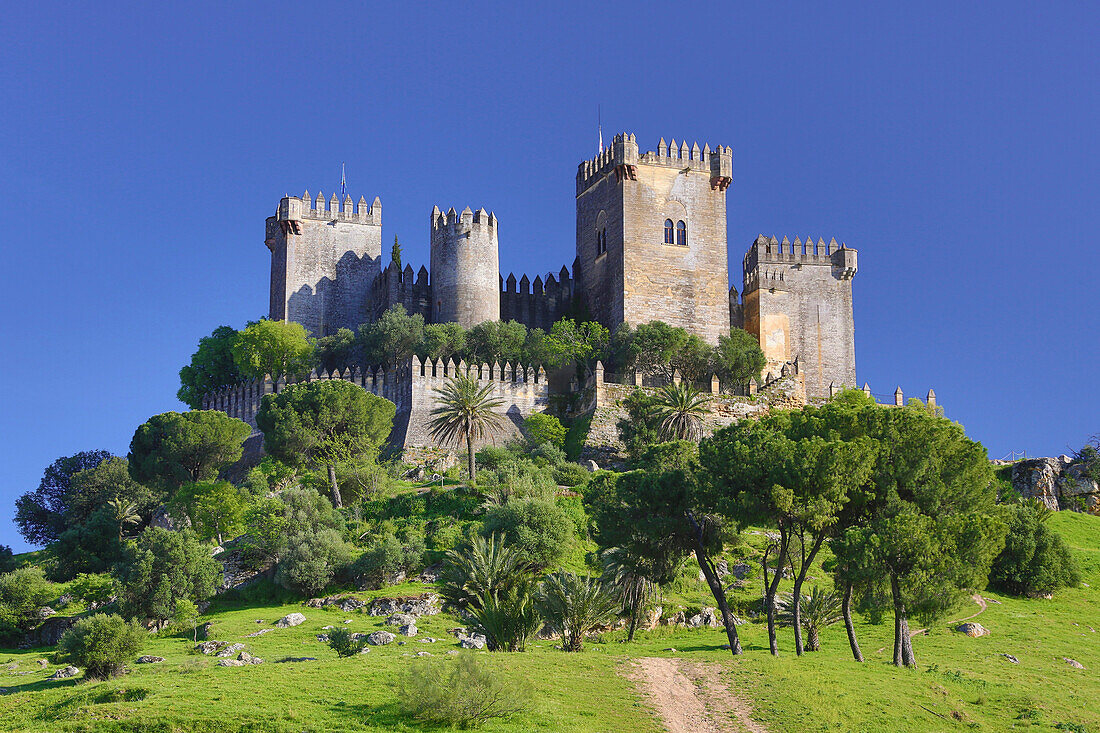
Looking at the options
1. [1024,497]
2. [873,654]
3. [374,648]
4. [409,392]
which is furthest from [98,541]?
[1024,497]

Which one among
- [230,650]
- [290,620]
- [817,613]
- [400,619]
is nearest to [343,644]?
[230,650]

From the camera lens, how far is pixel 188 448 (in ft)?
207

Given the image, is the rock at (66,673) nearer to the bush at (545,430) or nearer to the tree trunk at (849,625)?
the tree trunk at (849,625)

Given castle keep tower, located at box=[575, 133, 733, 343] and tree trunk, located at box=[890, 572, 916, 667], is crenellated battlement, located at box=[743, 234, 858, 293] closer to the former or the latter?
castle keep tower, located at box=[575, 133, 733, 343]

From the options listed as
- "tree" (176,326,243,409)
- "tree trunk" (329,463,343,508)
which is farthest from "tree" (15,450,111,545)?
"tree trunk" (329,463,343,508)

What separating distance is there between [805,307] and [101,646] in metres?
52.0

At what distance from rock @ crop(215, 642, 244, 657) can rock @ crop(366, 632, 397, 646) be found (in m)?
3.82

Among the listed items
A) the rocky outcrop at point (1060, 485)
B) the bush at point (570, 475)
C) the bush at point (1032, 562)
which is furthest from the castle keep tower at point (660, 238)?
the bush at point (1032, 562)

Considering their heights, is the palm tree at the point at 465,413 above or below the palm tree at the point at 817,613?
above

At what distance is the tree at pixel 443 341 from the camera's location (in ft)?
221

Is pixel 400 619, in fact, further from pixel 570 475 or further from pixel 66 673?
pixel 570 475

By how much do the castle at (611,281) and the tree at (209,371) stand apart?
7.15 ft

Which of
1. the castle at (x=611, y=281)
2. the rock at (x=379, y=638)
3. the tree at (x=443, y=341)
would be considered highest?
the castle at (x=611, y=281)

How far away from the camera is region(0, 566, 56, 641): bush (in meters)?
46.2
